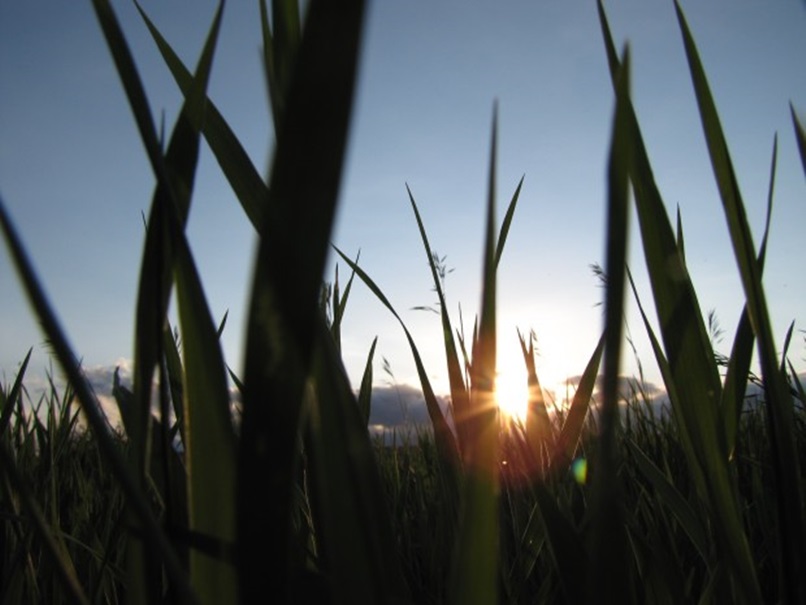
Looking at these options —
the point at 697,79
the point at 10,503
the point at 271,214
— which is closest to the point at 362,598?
the point at 271,214

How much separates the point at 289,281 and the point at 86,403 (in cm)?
11

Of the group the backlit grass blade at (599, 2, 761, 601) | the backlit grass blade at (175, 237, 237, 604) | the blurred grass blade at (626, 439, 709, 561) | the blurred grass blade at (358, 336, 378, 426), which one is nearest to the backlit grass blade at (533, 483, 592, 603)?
the backlit grass blade at (599, 2, 761, 601)

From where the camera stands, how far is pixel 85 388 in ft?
0.90

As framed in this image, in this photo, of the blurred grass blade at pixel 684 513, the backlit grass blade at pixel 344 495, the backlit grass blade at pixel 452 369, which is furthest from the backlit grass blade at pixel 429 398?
the backlit grass blade at pixel 344 495

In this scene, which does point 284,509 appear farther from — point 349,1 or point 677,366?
point 677,366

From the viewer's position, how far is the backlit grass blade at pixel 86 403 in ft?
0.85

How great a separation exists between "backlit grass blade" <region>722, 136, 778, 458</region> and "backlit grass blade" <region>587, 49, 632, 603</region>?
Answer: 0.28 m

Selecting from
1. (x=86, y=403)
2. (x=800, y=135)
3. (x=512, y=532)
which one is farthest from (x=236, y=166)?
(x=512, y=532)

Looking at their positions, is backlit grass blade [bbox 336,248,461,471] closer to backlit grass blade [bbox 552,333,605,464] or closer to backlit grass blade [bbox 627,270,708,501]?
backlit grass blade [bbox 552,333,605,464]

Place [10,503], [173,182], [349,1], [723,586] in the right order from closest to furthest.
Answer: [349,1]
[173,182]
[723,586]
[10,503]

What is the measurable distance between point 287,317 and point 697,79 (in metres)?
0.39

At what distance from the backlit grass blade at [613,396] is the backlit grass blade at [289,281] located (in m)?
0.11

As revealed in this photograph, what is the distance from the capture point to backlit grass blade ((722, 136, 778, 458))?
0.55 metres

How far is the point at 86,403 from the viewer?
27cm
